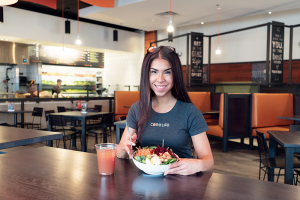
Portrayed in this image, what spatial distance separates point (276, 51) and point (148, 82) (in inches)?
200

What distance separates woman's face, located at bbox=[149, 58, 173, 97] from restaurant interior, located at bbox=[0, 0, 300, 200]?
9 cm

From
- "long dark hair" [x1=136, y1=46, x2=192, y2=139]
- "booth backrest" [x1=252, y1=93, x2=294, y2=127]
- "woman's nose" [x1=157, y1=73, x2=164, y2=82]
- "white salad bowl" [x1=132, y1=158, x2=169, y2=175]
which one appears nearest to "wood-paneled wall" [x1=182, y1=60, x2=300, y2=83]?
"booth backrest" [x1=252, y1=93, x2=294, y2=127]

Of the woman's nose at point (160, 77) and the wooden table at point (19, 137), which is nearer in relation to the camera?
the woman's nose at point (160, 77)

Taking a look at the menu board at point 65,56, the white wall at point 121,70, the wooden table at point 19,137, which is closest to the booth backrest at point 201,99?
the white wall at point 121,70

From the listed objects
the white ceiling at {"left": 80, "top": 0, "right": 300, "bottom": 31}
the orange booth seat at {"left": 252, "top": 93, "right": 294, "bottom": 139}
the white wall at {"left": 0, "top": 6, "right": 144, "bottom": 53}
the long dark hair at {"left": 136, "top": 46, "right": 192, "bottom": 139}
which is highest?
the white ceiling at {"left": 80, "top": 0, "right": 300, "bottom": 31}

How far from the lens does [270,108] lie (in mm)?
5070

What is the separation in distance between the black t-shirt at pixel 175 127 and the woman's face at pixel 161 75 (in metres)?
0.14

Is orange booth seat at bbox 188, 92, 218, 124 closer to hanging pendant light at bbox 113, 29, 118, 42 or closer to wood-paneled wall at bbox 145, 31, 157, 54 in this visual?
wood-paneled wall at bbox 145, 31, 157, 54

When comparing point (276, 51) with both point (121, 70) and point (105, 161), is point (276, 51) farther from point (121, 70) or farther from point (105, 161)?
point (121, 70)

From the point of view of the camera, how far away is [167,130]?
4.69 feet

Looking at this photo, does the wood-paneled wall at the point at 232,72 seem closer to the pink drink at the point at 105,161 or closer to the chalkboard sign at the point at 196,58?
the chalkboard sign at the point at 196,58

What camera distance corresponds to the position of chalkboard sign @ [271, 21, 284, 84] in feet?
18.4

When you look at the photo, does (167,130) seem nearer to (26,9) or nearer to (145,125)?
(145,125)

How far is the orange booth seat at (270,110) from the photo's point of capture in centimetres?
493
